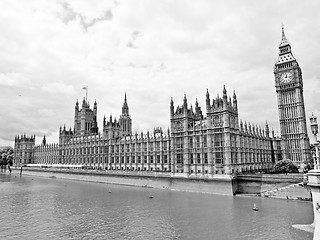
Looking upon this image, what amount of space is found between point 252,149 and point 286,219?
143 ft

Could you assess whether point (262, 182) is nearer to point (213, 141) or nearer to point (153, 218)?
point (213, 141)

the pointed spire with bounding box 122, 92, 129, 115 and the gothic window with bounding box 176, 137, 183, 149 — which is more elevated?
the pointed spire with bounding box 122, 92, 129, 115

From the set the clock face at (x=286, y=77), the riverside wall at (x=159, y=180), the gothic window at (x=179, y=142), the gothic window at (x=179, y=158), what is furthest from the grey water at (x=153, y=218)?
the clock face at (x=286, y=77)

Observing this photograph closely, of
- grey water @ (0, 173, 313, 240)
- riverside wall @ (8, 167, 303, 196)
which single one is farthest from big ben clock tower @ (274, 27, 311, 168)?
grey water @ (0, 173, 313, 240)

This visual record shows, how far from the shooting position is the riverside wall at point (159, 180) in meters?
69.6

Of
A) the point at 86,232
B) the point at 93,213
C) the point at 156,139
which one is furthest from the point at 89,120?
the point at 86,232

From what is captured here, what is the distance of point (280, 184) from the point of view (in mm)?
64062

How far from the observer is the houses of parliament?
75000 mm

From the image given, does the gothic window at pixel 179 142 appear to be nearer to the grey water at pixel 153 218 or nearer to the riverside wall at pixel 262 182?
the grey water at pixel 153 218

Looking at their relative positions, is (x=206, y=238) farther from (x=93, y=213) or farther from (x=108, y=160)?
(x=108, y=160)

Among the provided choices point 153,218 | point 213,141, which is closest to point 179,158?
point 213,141

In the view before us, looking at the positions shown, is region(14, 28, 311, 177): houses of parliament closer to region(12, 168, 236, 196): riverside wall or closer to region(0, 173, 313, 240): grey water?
region(12, 168, 236, 196): riverside wall

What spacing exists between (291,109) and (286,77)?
12.5 metres

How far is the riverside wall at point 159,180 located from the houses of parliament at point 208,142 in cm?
265
